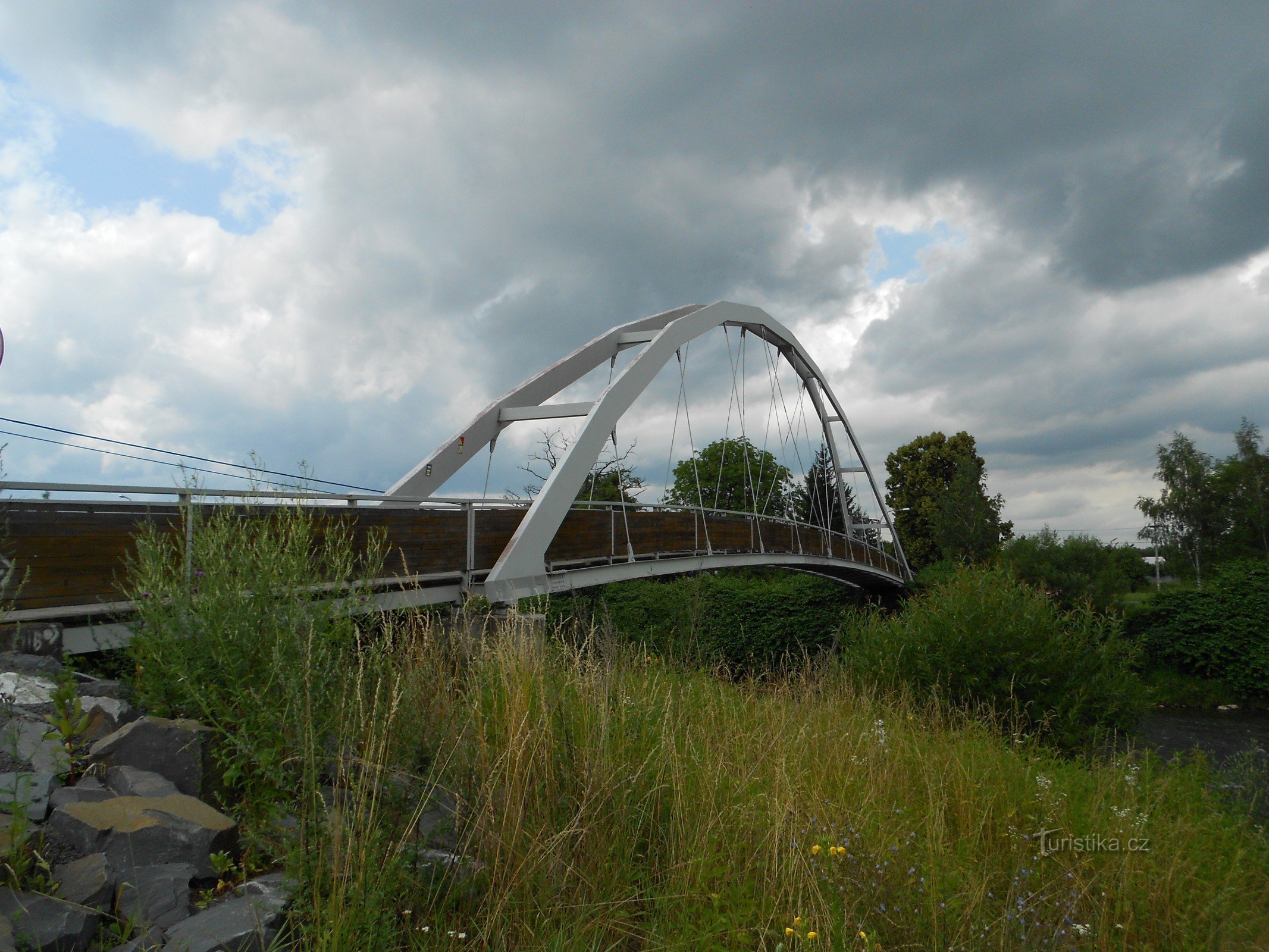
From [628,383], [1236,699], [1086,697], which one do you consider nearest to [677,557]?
[628,383]

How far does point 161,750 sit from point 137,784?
8.0 inches

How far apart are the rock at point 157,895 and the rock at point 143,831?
0.07 meters

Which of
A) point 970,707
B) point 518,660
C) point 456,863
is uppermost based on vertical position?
point 518,660

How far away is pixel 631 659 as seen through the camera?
8.85 metres

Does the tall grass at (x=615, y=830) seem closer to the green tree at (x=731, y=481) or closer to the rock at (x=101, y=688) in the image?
the rock at (x=101, y=688)

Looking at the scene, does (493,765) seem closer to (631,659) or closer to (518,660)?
(518,660)

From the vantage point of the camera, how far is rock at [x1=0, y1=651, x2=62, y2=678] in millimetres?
4566

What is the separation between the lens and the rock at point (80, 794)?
3.31m

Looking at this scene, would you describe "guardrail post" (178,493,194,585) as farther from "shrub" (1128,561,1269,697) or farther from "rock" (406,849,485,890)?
"shrub" (1128,561,1269,697)

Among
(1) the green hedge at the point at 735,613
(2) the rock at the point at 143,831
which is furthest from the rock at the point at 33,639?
(1) the green hedge at the point at 735,613

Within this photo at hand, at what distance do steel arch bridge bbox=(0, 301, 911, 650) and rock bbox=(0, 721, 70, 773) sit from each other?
763mm

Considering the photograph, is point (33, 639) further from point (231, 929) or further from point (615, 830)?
point (615, 830)

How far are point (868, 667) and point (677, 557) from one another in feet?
14.2

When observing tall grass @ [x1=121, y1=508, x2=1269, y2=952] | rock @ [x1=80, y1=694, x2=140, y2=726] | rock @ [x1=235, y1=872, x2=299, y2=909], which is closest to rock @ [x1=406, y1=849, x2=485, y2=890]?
tall grass @ [x1=121, y1=508, x2=1269, y2=952]
